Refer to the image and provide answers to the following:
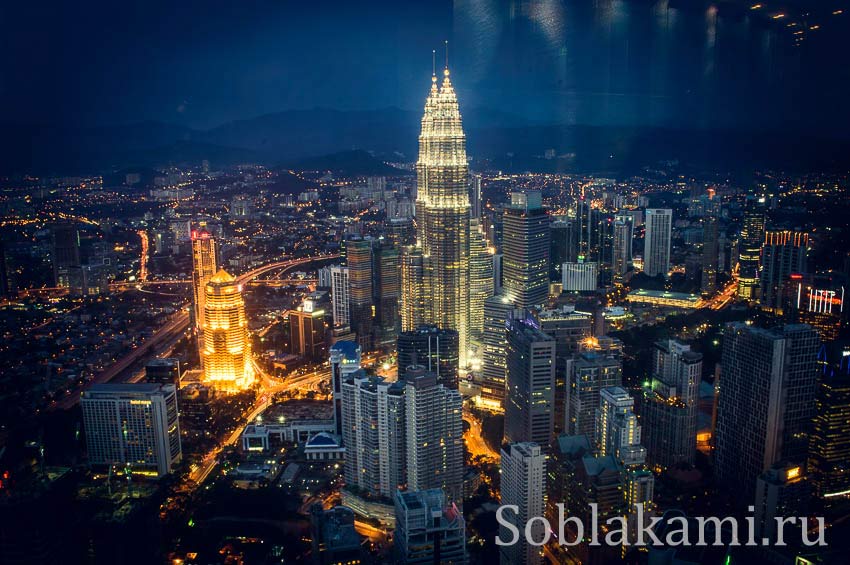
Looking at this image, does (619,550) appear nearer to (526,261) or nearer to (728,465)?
(728,465)

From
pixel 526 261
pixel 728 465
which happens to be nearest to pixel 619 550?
pixel 728 465

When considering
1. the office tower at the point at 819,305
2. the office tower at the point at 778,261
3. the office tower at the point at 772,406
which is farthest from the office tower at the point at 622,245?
the office tower at the point at 772,406

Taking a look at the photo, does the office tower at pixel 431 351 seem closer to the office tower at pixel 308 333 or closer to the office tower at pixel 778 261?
the office tower at pixel 308 333

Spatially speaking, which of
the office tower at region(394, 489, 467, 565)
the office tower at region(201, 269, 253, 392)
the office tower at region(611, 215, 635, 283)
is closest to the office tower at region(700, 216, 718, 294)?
the office tower at region(611, 215, 635, 283)

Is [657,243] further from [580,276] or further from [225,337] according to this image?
[225,337]

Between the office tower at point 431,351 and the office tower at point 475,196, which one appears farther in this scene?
the office tower at point 475,196

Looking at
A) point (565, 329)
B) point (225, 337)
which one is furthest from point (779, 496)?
point (225, 337)
